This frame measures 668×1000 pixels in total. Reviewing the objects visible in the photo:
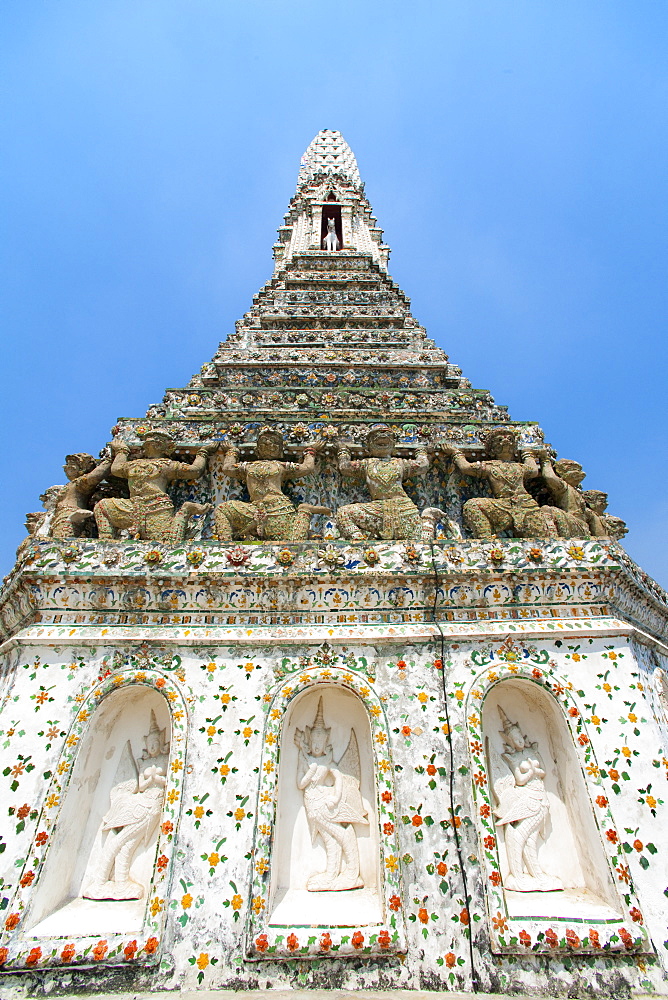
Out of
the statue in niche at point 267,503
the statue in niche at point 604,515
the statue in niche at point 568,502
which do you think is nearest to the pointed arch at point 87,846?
the statue in niche at point 267,503

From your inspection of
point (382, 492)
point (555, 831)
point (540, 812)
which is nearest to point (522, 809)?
point (540, 812)

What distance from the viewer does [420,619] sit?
6.10m

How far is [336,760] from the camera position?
5535 millimetres

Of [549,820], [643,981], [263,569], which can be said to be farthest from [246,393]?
[643,981]

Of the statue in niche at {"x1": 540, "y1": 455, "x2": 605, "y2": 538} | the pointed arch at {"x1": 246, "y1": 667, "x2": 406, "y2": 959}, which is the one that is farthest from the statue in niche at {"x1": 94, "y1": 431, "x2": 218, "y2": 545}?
the statue in niche at {"x1": 540, "y1": 455, "x2": 605, "y2": 538}

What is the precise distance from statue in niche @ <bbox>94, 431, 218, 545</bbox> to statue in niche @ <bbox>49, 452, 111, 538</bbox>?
0.79ft

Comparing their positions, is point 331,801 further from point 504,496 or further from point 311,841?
point 504,496

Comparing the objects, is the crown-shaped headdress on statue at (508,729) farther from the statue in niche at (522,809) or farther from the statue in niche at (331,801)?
the statue in niche at (331,801)

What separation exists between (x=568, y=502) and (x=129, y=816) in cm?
667

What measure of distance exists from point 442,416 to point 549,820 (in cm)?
599

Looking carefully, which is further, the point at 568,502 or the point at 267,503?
the point at 568,502

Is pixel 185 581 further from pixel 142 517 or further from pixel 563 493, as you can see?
pixel 563 493

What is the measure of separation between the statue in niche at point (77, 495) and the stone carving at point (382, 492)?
356cm

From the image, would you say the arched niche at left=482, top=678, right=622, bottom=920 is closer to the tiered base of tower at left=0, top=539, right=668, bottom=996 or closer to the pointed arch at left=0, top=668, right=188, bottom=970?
Answer: the tiered base of tower at left=0, top=539, right=668, bottom=996
